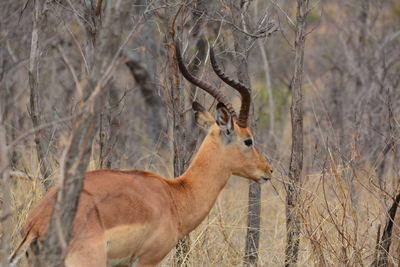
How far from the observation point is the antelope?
4.42 metres

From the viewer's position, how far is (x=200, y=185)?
555 cm

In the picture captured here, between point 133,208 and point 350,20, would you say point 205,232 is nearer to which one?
point 133,208

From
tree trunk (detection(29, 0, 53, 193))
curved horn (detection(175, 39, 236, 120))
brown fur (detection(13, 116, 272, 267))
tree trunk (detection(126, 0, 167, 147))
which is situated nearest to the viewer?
brown fur (detection(13, 116, 272, 267))

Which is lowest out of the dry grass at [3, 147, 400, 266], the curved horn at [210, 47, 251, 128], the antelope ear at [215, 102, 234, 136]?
the dry grass at [3, 147, 400, 266]

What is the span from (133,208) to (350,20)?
29.2ft

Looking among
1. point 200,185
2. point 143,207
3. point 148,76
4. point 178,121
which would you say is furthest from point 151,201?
point 148,76

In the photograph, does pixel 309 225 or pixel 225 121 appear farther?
pixel 225 121

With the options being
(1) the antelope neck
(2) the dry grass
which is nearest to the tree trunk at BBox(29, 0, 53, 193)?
(2) the dry grass

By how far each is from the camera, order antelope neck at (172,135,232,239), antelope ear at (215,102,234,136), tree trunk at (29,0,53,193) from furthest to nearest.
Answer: tree trunk at (29,0,53,193) → antelope ear at (215,102,234,136) → antelope neck at (172,135,232,239)

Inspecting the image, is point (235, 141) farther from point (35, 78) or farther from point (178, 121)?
point (35, 78)

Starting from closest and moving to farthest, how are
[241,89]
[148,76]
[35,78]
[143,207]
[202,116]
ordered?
[143,207] < [241,89] < [202,116] < [35,78] < [148,76]

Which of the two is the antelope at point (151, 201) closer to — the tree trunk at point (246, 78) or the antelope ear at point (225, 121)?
the antelope ear at point (225, 121)

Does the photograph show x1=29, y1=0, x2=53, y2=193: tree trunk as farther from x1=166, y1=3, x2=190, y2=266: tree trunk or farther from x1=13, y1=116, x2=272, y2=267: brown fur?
x1=13, y1=116, x2=272, y2=267: brown fur

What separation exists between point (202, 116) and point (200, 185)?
2.00 ft
